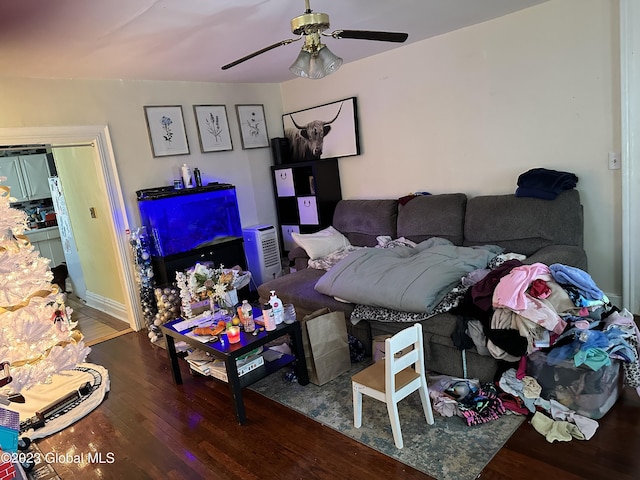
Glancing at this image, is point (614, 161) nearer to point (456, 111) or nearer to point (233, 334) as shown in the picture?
point (456, 111)

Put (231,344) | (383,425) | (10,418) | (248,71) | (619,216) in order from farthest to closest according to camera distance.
Result: (248,71) < (619,216) < (231,344) < (383,425) < (10,418)

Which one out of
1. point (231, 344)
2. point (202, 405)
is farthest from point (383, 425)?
point (202, 405)

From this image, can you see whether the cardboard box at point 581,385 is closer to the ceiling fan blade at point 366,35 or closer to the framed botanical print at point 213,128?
the ceiling fan blade at point 366,35

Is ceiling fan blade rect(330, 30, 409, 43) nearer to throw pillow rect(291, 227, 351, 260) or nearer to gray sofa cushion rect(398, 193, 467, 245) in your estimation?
gray sofa cushion rect(398, 193, 467, 245)

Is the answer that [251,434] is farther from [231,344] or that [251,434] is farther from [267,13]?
[267,13]

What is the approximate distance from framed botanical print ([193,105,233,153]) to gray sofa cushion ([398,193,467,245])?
6.81 ft

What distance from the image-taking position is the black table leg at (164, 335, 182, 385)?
9.74 feet

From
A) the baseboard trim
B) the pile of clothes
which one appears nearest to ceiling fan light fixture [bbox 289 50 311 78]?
the pile of clothes

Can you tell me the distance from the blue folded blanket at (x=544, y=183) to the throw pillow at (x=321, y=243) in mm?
1634

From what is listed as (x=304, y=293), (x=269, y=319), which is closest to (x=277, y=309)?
(x=269, y=319)

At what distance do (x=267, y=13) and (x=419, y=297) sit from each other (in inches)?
75.6

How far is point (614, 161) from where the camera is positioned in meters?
3.00

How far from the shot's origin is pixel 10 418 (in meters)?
1.94

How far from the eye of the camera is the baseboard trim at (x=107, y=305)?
4.55m
